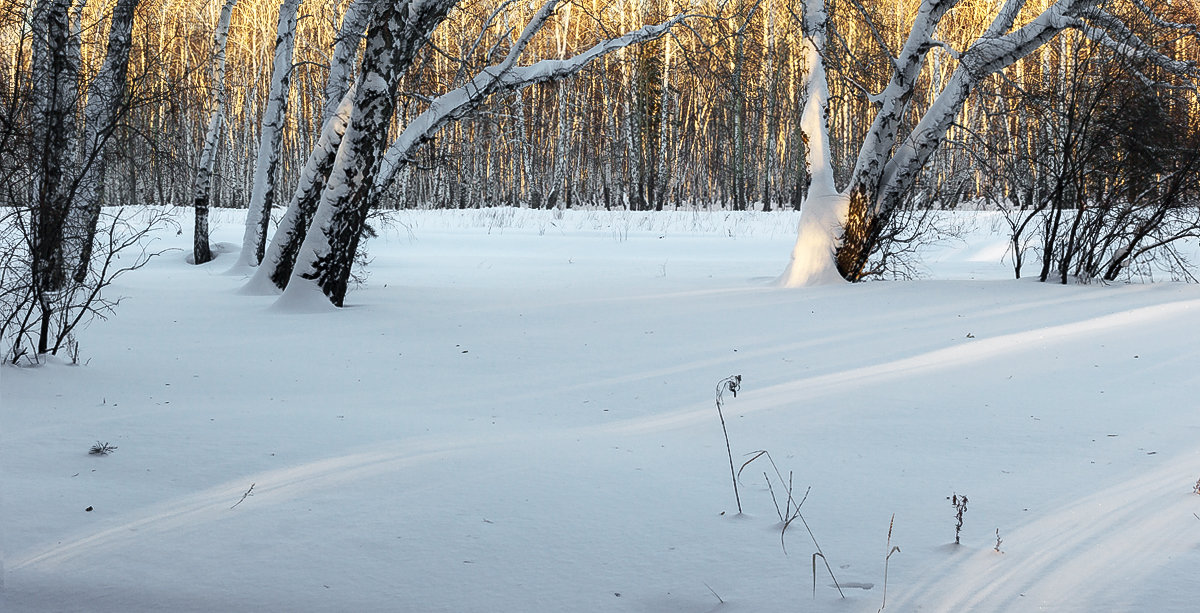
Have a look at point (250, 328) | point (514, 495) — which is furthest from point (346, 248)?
point (514, 495)

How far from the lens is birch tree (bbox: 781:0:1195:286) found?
8773 millimetres

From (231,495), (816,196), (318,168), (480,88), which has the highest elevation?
(480,88)

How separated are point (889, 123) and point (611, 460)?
265 inches

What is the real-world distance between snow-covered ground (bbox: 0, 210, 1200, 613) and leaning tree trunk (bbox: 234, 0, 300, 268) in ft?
16.3

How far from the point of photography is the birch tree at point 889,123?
8773 mm

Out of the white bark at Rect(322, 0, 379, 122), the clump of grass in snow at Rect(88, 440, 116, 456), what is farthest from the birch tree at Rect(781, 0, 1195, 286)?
the clump of grass in snow at Rect(88, 440, 116, 456)

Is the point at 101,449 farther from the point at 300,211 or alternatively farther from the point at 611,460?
the point at 300,211

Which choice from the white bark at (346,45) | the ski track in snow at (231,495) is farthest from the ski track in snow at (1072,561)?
the white bark at (346,45)

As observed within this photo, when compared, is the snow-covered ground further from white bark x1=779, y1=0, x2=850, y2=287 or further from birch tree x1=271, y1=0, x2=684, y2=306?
white bark x1=779, y1=0, x2=850, y2=287

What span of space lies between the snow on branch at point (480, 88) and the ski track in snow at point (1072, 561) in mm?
6655

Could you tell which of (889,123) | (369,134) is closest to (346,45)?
(369,134)

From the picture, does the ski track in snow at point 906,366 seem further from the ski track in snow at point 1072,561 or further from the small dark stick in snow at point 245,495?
the ski track in snow at point 1072,561

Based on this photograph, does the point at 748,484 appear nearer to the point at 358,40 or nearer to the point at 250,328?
the point at 250,328

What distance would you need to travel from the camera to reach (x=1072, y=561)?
8.47 ft
